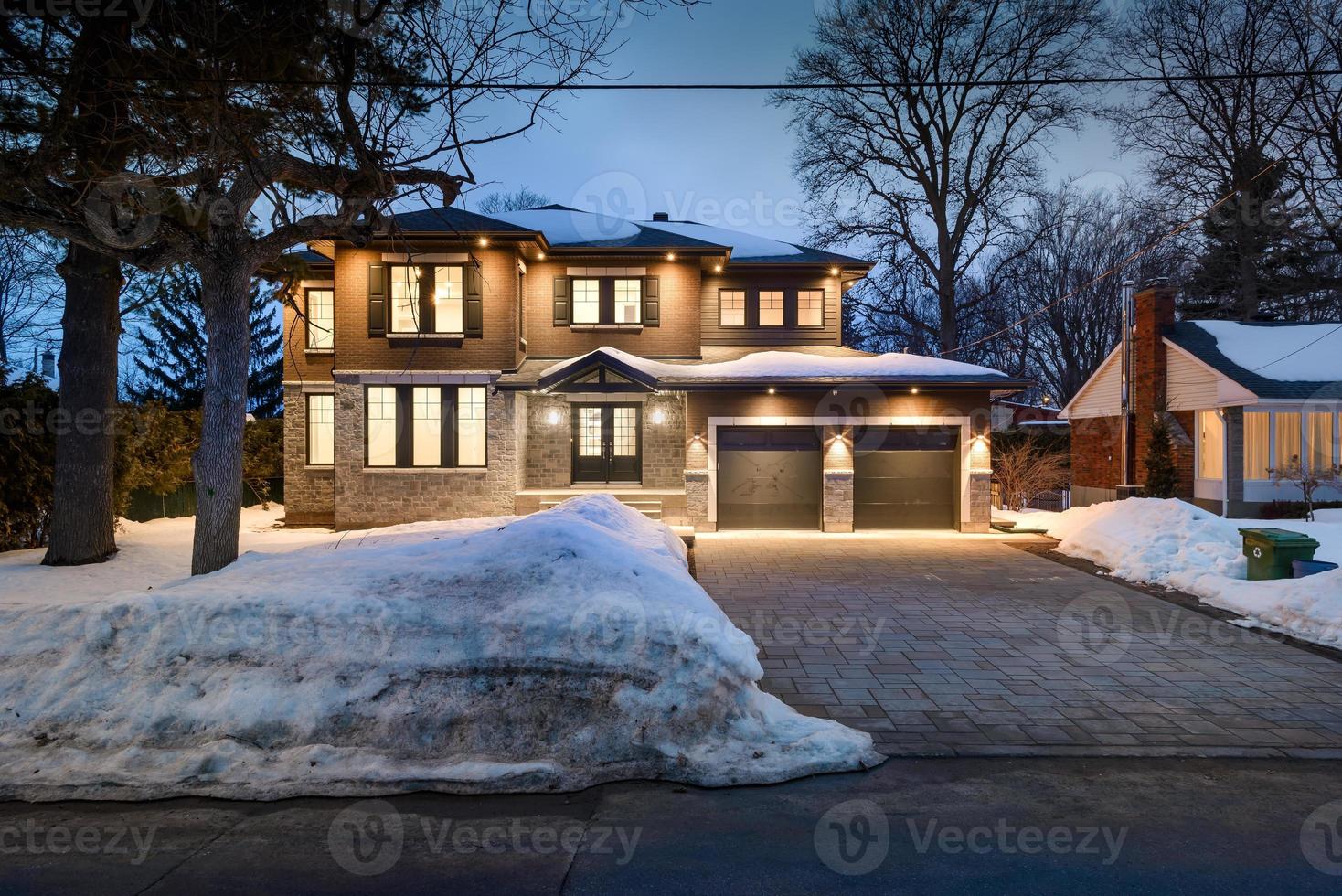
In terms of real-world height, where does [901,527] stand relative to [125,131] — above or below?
below

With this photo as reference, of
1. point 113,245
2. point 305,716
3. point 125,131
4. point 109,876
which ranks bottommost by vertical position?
point 109,876

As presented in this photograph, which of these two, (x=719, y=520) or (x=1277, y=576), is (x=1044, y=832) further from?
(x=719, y=520)

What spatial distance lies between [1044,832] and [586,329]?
15.5 m

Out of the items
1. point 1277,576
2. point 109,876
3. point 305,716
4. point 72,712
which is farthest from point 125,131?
point 1277,576

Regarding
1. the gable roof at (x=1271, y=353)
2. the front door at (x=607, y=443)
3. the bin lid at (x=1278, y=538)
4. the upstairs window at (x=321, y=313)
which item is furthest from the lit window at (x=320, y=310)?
the gable roof at (x=1271, y=353)

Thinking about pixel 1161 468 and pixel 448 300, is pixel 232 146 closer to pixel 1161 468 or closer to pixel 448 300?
pixel 448 300

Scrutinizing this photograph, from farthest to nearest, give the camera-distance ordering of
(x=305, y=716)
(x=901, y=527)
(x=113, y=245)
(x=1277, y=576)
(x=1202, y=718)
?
(x=901, y=527)
(x=1277, y=576)
(x=113, y=245)
(x=1202, y=718)
(x=305, y=716)

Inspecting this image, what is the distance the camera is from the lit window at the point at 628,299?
17.9 metres

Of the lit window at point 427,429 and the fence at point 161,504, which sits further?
the lit window at point 427,429

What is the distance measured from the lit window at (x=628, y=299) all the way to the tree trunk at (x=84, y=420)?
10300 mm

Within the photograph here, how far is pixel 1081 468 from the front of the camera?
22.2m

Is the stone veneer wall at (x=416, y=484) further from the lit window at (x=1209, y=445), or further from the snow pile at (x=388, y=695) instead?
the lit window at (x=1209, y=445)

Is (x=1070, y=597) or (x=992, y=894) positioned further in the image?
(x=1070, y=597)

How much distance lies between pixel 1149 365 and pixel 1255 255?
12387 millimetres
